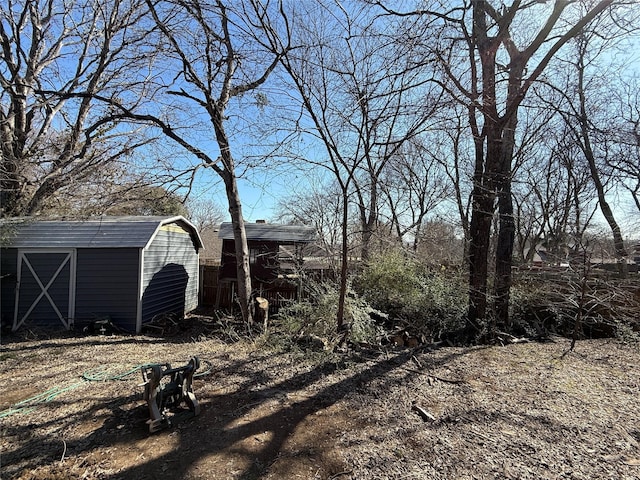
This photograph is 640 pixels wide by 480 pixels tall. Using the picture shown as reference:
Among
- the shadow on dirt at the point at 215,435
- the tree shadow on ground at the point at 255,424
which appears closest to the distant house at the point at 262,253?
the tree shadow on ground at the point at 255,424

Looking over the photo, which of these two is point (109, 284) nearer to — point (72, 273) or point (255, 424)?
point (72, 273)

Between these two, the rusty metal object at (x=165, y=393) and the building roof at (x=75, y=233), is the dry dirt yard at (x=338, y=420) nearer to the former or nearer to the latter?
Result: the rusty metal object at (x=165, y=393)

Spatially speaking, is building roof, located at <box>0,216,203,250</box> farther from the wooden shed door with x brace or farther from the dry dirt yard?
the dry dirt yard

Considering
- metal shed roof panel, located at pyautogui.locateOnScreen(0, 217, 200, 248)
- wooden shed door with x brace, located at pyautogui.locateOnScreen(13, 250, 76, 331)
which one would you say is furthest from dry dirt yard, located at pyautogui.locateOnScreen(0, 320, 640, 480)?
metal shed roof panel, located at pyautogui.locateOnScreen(0, 217, 200, 248)

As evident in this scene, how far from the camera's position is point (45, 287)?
7570mm

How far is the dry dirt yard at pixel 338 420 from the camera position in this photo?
7.22 ft

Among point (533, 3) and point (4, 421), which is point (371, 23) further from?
point (4, 421)

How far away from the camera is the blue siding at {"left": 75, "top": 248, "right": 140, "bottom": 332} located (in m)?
7.64

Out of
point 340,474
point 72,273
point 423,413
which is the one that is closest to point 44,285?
point 72,273

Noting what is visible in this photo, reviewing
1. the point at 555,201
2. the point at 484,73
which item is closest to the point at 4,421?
the point at 484,73

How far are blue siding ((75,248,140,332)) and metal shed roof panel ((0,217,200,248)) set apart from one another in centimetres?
21

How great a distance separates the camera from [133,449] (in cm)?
234

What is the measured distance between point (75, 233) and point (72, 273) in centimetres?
94

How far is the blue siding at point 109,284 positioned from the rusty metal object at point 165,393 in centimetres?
571
